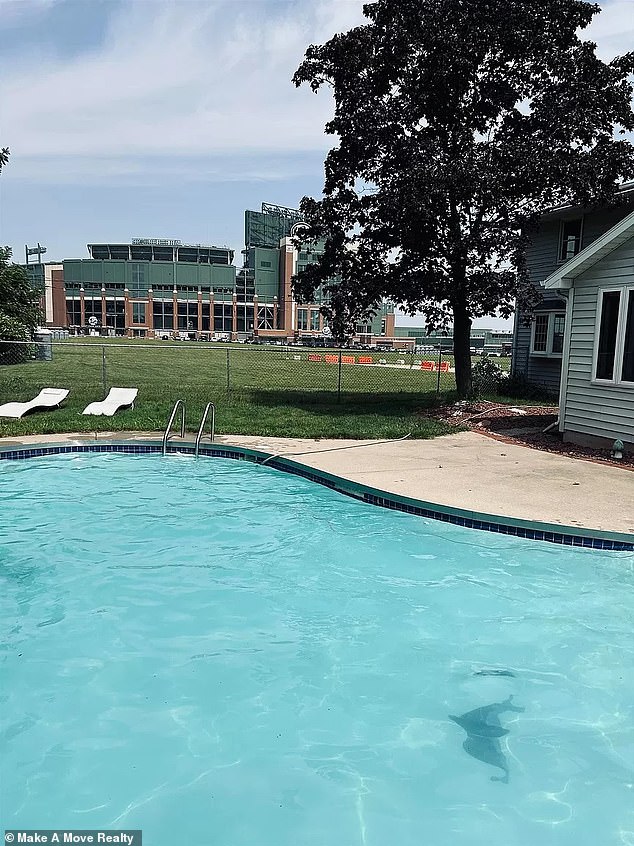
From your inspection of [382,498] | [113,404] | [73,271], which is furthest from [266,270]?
[382,498]

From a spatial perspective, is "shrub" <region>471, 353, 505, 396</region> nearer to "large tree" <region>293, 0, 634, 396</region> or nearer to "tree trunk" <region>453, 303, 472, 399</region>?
"tree trunk" <region>453, 303, 472, 399</region>

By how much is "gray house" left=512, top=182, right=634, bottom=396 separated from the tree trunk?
2528mm

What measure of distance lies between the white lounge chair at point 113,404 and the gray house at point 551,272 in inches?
446

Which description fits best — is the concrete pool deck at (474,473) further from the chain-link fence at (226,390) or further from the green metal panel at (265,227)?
the green metal panel at (265,227)

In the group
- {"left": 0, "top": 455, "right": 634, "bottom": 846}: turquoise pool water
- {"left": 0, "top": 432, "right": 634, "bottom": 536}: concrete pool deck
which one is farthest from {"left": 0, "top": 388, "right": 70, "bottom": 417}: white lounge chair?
{"left": 0, "top": 455, "right": 634, "bottom": 846}: turquoise pool water

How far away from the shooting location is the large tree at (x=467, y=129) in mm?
→ 13898

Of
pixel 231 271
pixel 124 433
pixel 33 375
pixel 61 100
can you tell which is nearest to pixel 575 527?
pixel 124 433

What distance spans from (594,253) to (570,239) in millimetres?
10141

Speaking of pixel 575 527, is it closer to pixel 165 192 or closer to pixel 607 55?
pixel 607 55

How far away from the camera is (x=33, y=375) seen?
21.2 m

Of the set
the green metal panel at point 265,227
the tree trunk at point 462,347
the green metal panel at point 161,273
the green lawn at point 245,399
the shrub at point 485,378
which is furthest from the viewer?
the green metal panel at point 265,227

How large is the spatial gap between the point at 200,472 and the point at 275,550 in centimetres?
310

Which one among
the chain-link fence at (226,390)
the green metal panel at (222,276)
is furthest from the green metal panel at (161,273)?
the chain-link fence at (226,390)

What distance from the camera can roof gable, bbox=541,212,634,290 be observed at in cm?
959
